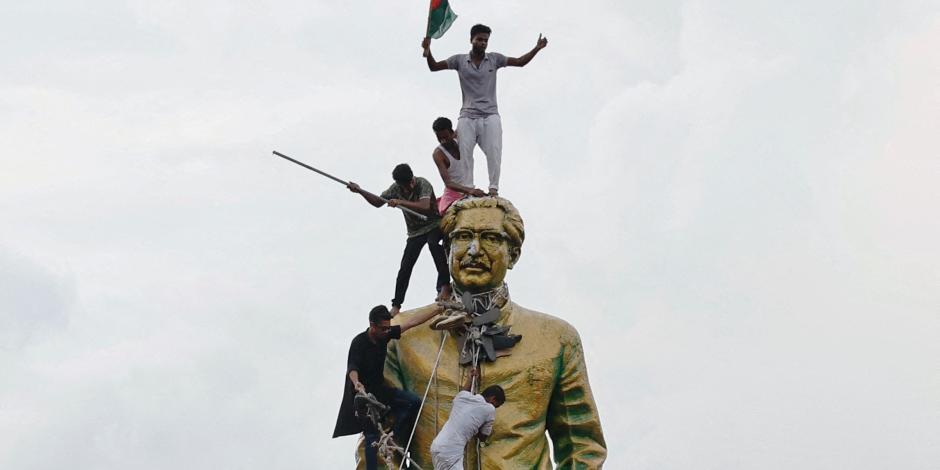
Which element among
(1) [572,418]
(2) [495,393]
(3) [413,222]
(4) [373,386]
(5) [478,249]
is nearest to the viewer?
(2) [495,393]

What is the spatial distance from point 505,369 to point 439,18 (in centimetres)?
434

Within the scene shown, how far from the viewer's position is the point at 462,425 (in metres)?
20.1

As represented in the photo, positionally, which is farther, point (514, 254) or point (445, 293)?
point (445, 293)

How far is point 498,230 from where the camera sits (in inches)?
856

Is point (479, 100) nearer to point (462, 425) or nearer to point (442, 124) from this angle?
point (442, 124)

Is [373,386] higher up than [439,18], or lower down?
lower down

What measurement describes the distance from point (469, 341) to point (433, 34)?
12.4 ft

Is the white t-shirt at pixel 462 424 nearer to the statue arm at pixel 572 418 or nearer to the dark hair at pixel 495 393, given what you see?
the dark hair at pixel 495 393

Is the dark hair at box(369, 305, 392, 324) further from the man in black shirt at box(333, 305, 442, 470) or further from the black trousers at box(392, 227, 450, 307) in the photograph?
the black trousers at box(392, 227, 450, 307)

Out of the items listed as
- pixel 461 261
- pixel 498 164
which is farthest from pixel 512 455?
pixel 498 164

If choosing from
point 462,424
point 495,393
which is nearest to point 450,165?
point 495,393

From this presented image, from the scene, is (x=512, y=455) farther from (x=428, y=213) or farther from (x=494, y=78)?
(x=494, y=78)

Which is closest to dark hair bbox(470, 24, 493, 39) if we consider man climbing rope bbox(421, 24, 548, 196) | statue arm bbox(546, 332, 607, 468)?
man climbing rope bbox(421, 24, 548, 196)

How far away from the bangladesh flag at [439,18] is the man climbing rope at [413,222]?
71.1 inches
